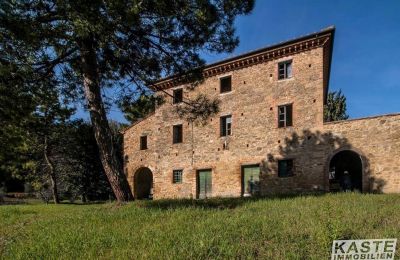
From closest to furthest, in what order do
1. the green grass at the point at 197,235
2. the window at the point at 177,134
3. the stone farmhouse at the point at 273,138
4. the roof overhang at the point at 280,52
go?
the green grass at the point at 197,235 → the stone farmhouse at the point at 273,138 → the roof overhang at the point at 280,52 → the window at the point at 177,134

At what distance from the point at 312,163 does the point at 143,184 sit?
14.8 metres

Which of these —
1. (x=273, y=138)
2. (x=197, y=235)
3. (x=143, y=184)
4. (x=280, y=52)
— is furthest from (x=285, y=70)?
(x=197, y=235)

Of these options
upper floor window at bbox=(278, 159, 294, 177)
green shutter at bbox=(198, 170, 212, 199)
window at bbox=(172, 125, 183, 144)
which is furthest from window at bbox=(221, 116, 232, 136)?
upper floor window at bbox=(278, 159, 294, 177)

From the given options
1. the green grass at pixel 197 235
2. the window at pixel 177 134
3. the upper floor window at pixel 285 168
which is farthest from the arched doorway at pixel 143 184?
the green grass at pixel 197 235

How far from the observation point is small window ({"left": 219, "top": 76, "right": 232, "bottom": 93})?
22.4 metres

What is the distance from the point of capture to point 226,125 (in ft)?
73.0

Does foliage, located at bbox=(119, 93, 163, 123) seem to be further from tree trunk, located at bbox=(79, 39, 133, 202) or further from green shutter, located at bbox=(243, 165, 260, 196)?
green shutter, located at bbox=(243, 165, 260, 196)

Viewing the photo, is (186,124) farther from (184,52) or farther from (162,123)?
(184,52)

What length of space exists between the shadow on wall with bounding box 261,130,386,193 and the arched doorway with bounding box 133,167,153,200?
1147cm

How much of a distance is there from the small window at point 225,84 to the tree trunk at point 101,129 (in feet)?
40.8

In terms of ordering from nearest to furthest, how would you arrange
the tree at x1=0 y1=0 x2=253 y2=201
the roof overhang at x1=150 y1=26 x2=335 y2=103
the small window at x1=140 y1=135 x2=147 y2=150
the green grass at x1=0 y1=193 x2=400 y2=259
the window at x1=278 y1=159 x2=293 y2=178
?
the green grass at x1=0 y1=193 x2=400 y2=259
the tree at x1=0 y1=0 x2=253 y2=201
the roof overhang at x1=150 y1=26 x2=335 y2=103
the window at x1=278 y1=159 x2=293 y2=178
the small window at x1=140 y1=135 x2=147 y2=150

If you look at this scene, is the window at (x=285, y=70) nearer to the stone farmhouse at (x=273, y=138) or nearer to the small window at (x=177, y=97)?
the stone farmhouse at (x=273, y=138)

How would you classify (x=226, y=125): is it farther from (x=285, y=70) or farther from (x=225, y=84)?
(x=285, y=70)

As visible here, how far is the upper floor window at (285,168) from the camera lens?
19.0m
